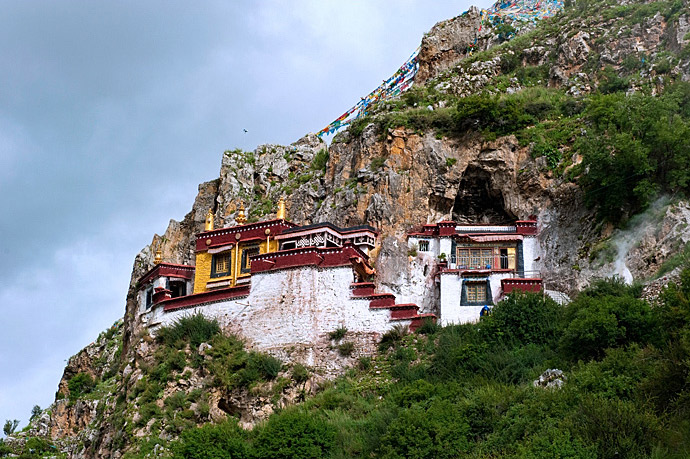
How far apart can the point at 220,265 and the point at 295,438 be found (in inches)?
524

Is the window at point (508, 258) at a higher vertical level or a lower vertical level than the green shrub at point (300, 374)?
higher

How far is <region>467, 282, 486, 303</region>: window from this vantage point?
3678 centimetres

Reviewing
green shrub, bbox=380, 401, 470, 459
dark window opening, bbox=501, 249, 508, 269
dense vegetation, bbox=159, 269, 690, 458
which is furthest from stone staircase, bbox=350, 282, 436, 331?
green shrub, bbox=380, 401, 470, 459

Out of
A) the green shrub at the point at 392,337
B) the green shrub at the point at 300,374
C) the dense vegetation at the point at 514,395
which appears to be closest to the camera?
the dense vegetation at the point at 514,395

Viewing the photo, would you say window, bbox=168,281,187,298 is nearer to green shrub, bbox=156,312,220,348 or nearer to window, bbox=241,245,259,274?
window, bbox=241,245,259,274

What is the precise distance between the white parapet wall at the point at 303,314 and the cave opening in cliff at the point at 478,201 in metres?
9.86

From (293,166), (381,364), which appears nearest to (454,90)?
(293,166)

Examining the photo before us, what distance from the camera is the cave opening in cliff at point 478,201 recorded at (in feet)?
140

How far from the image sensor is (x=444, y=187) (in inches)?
1639

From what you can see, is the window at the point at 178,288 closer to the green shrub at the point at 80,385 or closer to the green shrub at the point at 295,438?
the green shrub at the point at 295,438

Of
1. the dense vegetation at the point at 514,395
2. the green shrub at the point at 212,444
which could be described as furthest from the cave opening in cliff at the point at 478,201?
the green shrub at the point at 212,444

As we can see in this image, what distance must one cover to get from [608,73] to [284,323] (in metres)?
22.4

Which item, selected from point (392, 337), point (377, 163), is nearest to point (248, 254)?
point (377, 163)

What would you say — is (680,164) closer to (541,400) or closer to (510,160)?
(510,160)
